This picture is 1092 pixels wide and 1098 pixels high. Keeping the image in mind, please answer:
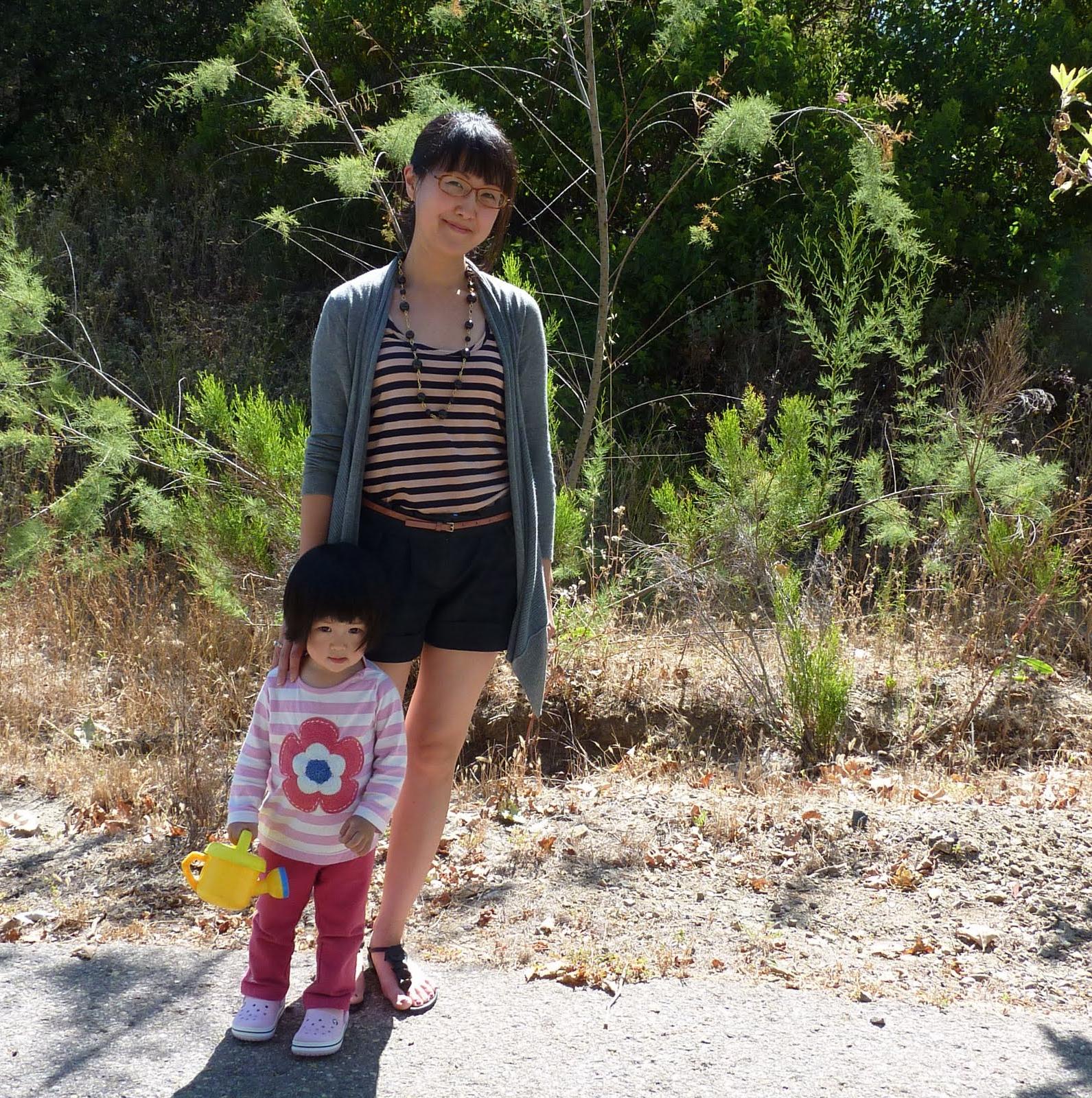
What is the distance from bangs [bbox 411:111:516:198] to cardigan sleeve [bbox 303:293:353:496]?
0.39 meters

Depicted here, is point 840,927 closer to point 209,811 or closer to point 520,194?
point 209,811

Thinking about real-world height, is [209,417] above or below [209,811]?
above

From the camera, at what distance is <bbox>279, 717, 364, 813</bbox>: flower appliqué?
8.97 ft

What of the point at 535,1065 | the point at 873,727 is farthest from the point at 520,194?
the point at 535,1065

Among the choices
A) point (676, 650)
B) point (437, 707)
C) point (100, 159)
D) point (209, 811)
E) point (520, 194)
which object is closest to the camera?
point (437, 707)

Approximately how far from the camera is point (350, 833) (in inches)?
106

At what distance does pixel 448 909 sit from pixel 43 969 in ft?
3.82

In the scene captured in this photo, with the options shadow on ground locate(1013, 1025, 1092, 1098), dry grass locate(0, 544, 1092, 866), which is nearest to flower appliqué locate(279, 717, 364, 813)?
shadow on ground locate(1013, 1025, 1092, 1098)

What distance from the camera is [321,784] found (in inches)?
108

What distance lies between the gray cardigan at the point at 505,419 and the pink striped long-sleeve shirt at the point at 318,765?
38cm

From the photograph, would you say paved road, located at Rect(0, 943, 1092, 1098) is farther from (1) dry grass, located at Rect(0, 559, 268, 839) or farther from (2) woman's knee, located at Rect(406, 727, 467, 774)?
(1) dry grass, located at Rect(0, 559, 268, 839)

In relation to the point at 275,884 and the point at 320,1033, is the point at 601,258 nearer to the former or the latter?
the point at 275,884

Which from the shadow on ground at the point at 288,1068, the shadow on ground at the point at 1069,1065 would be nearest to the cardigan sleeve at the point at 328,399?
the shadow on ground at the point at 288,1068

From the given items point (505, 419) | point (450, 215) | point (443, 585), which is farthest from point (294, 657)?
point (450, 215)
